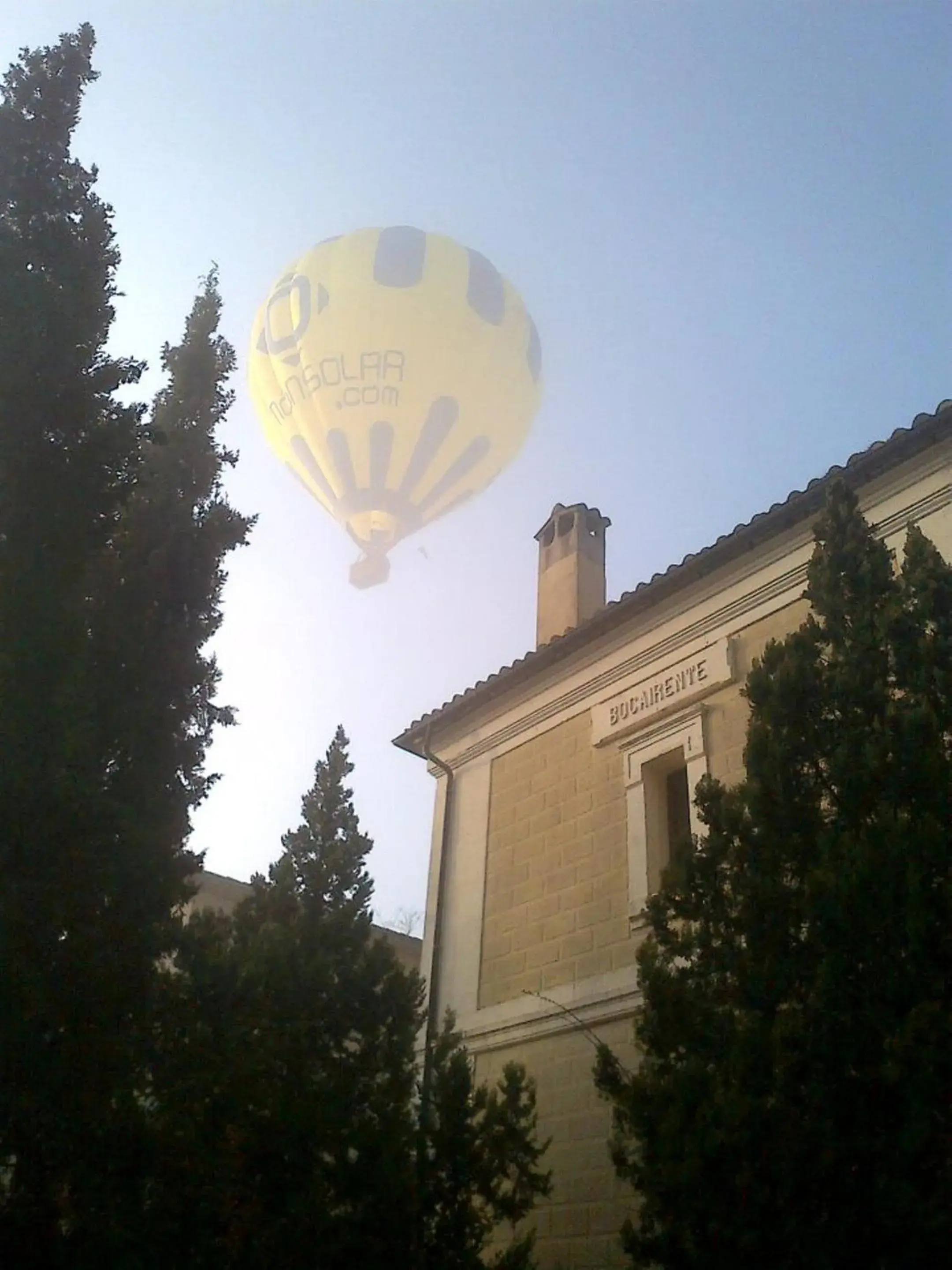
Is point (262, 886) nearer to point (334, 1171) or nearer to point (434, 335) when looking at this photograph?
point (334, 1171)

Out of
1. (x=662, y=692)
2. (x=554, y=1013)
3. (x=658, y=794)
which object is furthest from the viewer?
(x=662, y=692)

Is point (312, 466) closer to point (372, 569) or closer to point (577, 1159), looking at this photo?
point (372, 569)

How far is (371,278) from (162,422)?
10.0m

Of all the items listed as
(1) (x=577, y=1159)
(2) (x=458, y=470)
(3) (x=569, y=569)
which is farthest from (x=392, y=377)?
(1) (x=577, y=1159)

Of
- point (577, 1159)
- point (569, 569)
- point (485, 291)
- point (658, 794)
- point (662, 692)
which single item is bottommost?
point (577, 1159)

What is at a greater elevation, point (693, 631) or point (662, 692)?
point (693, 631)

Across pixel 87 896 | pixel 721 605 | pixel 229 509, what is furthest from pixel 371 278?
pixel 87 896

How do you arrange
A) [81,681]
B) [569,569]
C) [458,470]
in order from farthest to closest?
1. [458,470]
2. [569,569]
3. [81,681]

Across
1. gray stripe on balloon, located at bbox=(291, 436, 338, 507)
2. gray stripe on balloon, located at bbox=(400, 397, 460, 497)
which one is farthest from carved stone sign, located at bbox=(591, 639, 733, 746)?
gray stripe on balloon, located at bbox=(291, 436, 338, 507)

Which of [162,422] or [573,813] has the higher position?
[162,422]

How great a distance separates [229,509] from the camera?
26.9 ft

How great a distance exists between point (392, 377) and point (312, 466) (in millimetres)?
2399

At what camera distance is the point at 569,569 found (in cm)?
1396

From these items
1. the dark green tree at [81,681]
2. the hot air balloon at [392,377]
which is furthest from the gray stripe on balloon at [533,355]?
the dark green tree at [81,681]
